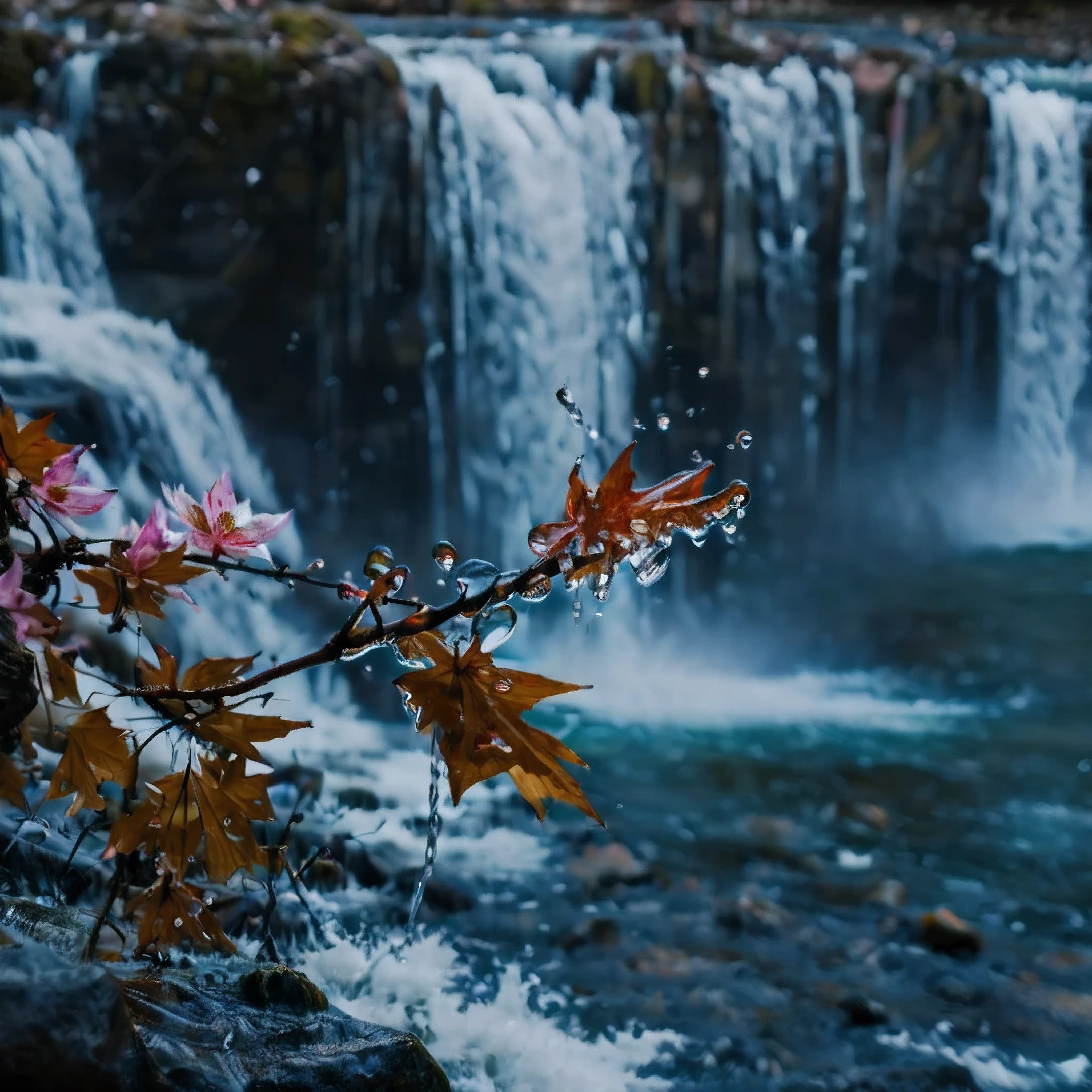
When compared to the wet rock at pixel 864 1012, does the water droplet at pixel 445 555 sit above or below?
above

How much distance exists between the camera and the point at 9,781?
2.63 ft

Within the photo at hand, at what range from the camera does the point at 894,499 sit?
701cm

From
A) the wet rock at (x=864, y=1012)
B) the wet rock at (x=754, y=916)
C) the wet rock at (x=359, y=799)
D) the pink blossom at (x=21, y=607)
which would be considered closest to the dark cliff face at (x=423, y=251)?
the wet rock at (x=359, y=799)

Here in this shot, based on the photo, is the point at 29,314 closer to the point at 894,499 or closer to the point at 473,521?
the point at 473,521

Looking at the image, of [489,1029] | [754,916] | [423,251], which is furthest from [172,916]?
[423,251]

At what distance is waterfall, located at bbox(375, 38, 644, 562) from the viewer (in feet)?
17.8

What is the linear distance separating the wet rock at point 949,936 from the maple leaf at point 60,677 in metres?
2.38

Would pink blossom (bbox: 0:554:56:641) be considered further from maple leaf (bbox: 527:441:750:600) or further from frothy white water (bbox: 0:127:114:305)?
frothy white water (bbox: 0:127:114:305)

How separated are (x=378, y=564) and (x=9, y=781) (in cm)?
34

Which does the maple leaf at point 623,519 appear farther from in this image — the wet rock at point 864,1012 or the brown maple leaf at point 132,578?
the wet rock at point 864,1012

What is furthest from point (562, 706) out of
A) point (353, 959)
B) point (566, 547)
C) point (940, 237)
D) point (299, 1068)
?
point (566, 547)

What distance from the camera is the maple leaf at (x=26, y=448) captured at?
0.78 meters

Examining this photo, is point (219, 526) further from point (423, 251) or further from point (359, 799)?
point (423, 251)

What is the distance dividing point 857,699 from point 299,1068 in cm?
469
